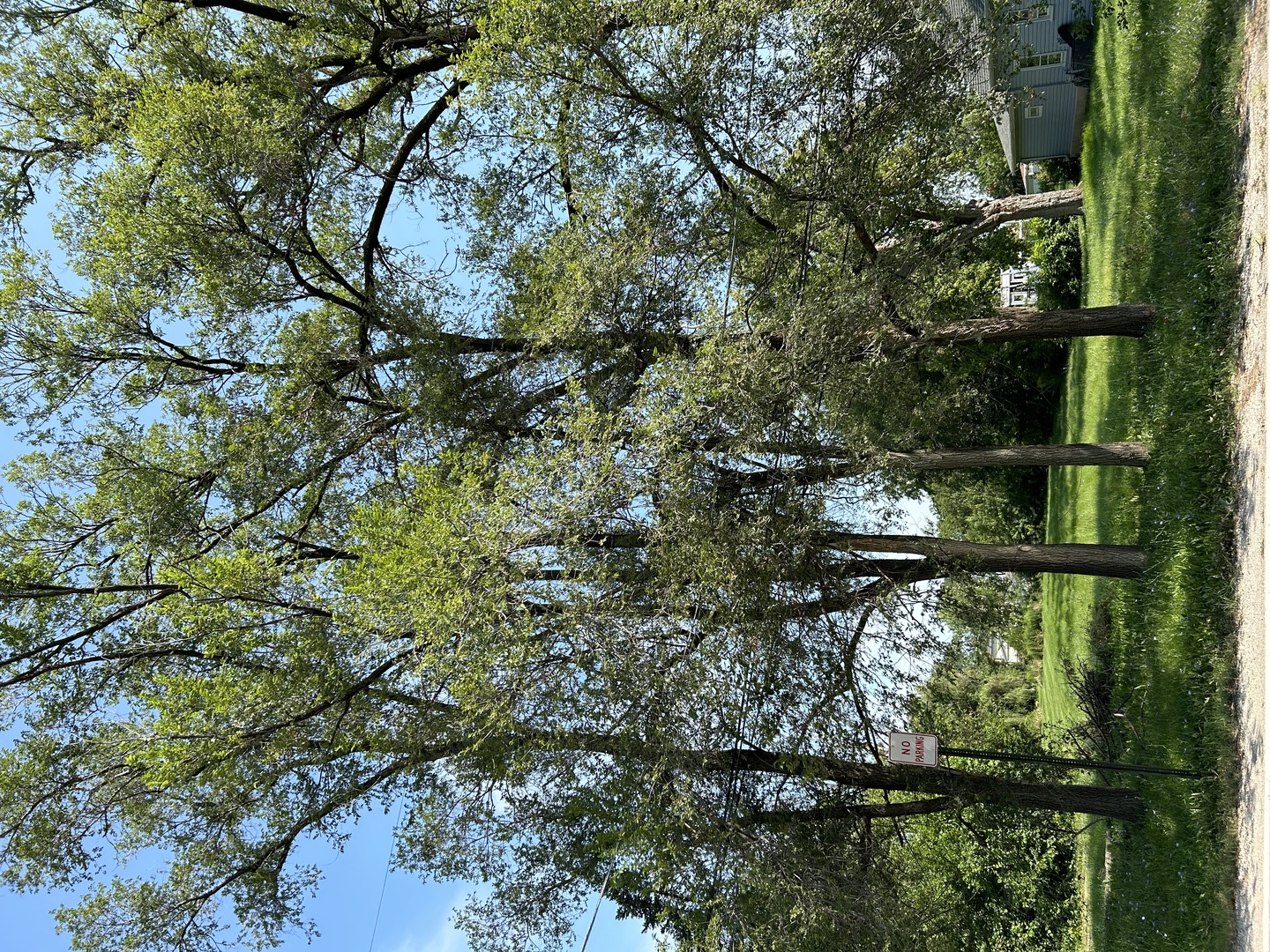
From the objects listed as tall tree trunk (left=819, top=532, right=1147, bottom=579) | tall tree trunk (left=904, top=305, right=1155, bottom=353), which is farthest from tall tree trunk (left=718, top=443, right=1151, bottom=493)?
tall tree trunk (left=904, top=305, right=1155, bottom=353)

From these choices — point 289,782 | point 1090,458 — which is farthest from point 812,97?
point 289,782

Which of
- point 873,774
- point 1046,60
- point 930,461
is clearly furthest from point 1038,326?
point 1046,60

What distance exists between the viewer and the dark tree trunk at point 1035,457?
1092cm

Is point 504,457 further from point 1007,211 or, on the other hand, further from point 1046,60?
point 1046,60

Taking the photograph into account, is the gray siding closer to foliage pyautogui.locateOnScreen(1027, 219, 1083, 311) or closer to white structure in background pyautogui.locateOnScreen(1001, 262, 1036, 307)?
foliage pyautogui.locateOnScreen(1027, 219, 1083, 311)

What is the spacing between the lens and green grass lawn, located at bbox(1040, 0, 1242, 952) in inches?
354

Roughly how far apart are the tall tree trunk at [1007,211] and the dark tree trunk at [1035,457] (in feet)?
9.84

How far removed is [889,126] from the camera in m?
10.9

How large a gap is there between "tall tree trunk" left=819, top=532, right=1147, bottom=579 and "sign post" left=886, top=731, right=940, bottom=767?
2360mm

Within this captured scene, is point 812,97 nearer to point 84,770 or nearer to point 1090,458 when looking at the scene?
point 1090,458

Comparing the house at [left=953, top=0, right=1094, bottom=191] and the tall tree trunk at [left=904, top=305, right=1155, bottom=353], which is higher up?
the house at [left=953, top=0, right=1094, bottom=191]

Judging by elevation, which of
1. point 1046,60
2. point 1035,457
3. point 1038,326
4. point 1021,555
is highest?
point 1046,60

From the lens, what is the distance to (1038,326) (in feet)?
39.3

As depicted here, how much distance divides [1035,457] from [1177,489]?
1934 millimetres
